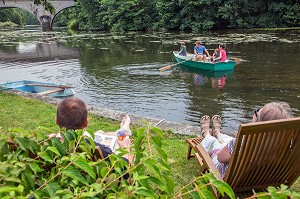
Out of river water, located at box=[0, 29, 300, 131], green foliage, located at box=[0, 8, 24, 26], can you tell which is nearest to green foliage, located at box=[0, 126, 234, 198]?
river water, located at box=[0, 29, 300, 131]

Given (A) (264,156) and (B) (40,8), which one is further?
(B) (40,8)

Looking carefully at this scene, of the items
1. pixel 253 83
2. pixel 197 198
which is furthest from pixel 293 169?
pixel 253 83

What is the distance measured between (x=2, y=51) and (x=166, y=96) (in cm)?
2055

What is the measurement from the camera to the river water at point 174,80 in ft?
31.7

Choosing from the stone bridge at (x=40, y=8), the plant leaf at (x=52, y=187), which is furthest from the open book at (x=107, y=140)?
the stone bridge at (x=40, y=8)

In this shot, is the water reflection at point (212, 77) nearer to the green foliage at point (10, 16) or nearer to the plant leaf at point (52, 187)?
the plant leaf at point (52, 187)

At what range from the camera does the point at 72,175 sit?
129 centimetres

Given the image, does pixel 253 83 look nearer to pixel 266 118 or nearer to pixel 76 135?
pixel 266 118

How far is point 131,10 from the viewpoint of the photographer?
43219 millimetres

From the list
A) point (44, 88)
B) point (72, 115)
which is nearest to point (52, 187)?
point (72, 115)

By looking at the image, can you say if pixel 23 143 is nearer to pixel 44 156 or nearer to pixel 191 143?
pixel 44 156

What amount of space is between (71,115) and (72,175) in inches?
52.3

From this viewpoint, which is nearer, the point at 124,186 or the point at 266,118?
the point at 124,186

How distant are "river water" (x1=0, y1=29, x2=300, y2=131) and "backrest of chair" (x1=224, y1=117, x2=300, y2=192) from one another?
5261mm
